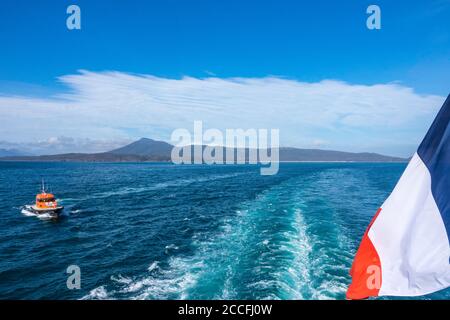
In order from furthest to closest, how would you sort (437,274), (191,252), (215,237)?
(215,237), (191,252), (437,274)

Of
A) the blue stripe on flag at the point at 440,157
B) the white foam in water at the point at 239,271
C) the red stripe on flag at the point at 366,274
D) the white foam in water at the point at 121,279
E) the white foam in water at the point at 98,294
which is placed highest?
the blue stripe on flag at the point at 440,157

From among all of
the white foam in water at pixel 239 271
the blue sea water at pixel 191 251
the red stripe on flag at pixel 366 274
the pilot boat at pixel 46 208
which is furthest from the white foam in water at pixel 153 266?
the pilot boat at pixel 46 208

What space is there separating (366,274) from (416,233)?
1021mm

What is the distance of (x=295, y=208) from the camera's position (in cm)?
3155

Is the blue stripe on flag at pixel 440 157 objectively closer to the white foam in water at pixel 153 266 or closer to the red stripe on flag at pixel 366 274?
the red stripe on flag at pixel 366 274

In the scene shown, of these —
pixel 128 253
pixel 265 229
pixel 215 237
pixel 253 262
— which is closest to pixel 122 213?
pixel 128 253

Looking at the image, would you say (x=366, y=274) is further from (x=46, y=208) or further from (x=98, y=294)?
(x=46, y=208)

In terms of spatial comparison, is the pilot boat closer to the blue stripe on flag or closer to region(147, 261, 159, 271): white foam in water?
region(147, 261, 159, 271): white foam in water

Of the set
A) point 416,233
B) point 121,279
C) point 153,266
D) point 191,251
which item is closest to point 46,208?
point 121,279

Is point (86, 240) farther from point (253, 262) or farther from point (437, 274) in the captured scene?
point (437, 274)

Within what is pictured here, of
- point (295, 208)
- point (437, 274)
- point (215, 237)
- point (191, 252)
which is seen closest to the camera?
point (437, 274)

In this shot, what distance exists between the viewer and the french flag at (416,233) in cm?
376

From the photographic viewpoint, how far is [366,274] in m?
4.13

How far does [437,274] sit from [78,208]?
4510 cm
